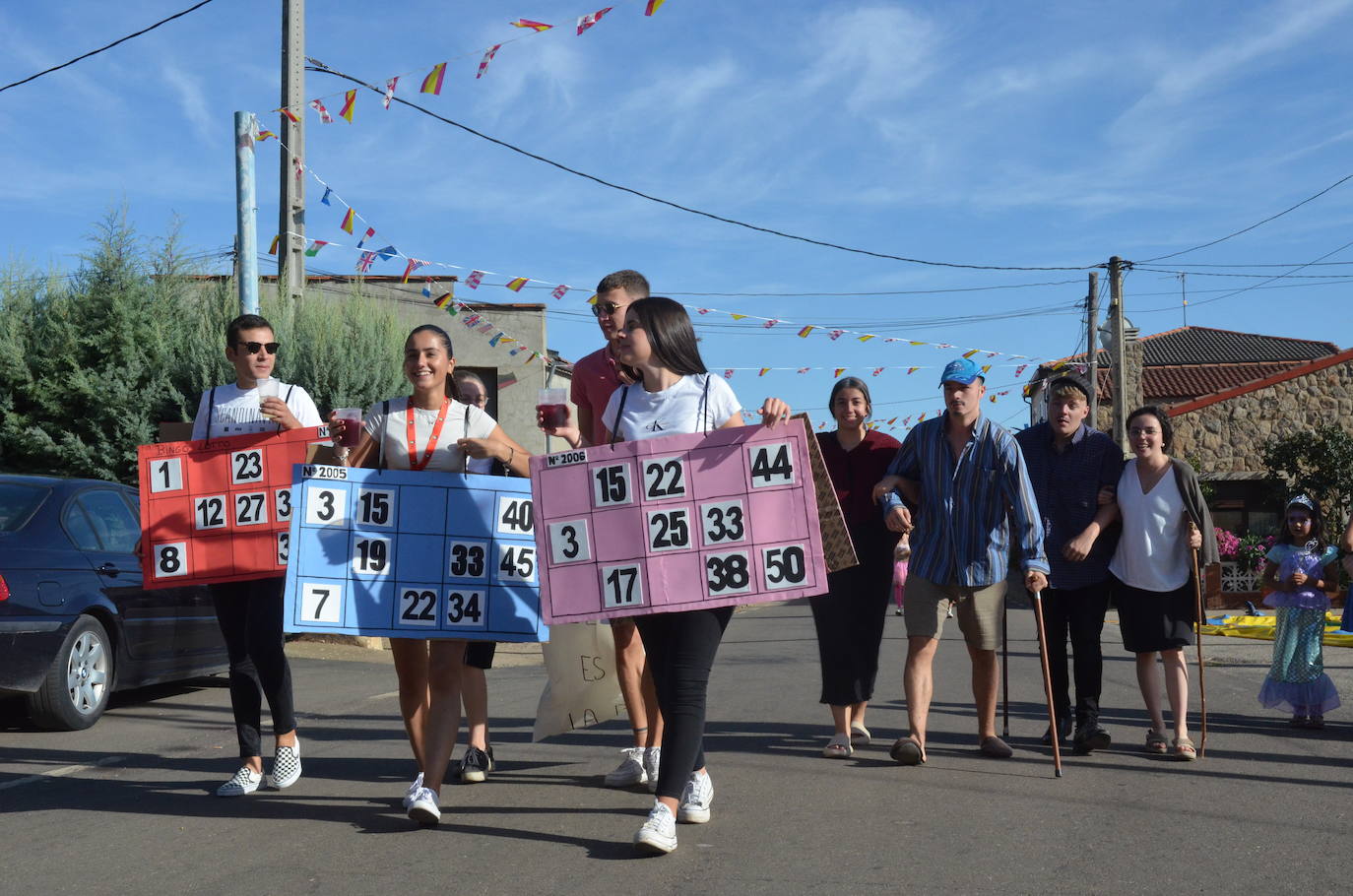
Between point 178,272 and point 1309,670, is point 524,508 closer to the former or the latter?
point 1309,670

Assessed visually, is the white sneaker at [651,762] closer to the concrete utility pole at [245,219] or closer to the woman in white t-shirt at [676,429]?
the woman in white t-shirt at [676,429]

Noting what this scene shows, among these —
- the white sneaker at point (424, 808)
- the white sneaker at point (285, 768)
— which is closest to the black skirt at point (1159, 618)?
the white sneaker at point (424, 808)

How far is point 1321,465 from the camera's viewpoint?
29.4 m

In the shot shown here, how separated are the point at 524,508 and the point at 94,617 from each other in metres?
3.94

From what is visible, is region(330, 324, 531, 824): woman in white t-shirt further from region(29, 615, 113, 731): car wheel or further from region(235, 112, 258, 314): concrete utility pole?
region(235, 112, 258, 314): concrete utility pole

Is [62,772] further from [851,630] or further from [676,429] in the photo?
[851,630]

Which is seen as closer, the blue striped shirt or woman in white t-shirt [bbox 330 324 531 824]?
woman in white t-shirt [bbox 330 324 531 824]

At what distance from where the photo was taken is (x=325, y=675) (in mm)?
10891

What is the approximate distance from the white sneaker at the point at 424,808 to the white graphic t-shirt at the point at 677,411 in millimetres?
1521

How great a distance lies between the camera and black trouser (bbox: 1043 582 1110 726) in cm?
679

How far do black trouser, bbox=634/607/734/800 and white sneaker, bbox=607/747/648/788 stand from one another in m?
0.96

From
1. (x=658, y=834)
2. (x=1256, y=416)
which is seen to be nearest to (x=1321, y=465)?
(x=1256, y=416)

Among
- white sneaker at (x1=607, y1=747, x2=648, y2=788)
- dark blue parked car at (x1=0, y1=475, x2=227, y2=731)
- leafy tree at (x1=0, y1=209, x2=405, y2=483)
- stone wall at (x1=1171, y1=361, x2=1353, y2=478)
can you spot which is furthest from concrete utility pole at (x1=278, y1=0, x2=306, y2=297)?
stone wall at (x1=1171, y1=361, x2=1353, y2=478)

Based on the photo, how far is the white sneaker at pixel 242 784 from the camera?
18.2ft
